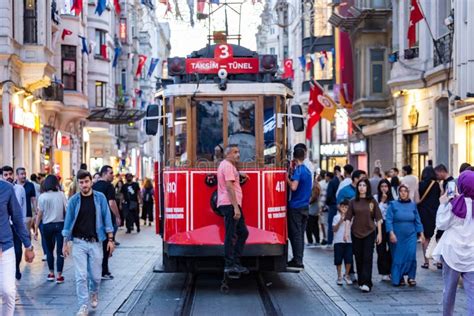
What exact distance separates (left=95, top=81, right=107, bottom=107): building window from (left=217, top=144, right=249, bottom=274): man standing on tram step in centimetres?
3546

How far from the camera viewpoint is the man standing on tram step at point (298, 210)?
13.3 meters

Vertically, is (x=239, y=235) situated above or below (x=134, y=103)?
below

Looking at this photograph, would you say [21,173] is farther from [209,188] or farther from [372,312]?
[372,312]

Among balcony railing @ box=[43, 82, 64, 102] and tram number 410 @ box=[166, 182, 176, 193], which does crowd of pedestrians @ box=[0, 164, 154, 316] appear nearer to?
tram number 410 @ box=[166, 182, 176, 193]

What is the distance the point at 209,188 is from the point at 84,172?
2.42 m

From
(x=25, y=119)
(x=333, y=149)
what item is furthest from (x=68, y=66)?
(x=333, y=149)

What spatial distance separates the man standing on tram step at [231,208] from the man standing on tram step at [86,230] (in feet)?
6.41

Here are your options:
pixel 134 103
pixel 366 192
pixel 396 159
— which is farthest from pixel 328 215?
pixel 134 103

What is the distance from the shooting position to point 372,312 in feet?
36.6

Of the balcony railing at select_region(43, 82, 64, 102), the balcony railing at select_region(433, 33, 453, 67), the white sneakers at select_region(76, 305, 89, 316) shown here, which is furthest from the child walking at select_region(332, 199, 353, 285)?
the balcony railing at select_region(43, 82, 64, 102)

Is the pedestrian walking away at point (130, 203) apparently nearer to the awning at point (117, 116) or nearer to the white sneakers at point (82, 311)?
the awning at point (117, 116)

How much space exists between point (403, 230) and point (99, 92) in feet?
117

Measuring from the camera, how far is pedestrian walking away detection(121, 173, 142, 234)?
27.6m

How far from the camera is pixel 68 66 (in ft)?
130
